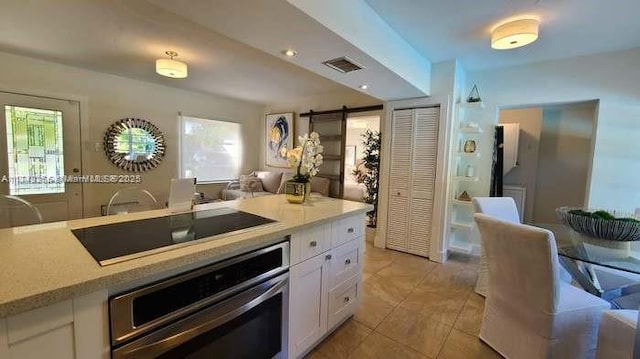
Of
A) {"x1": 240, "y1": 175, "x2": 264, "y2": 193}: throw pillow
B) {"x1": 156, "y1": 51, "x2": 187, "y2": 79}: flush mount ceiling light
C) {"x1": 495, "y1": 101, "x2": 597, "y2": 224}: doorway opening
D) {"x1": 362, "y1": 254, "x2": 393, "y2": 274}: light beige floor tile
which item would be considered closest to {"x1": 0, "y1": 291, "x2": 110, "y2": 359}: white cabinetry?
{"x1": 362, "y1": 254, "x2": 393, "y2": 274}: light beige floor tile

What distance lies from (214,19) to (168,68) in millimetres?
1860

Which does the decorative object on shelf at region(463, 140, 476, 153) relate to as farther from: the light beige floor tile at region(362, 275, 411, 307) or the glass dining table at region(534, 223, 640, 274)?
the light beige floor tile at region(362, 275, 411, 307)

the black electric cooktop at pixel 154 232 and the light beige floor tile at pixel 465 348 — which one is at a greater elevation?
the black electric cooktop at pixel 154 232

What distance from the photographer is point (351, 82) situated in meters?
2.80

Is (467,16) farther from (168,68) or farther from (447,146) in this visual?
(168,68)

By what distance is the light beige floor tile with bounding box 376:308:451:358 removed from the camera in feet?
6.17

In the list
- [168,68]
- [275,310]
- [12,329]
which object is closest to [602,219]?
[275,310]

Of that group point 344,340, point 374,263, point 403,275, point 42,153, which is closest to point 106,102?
point 42,153

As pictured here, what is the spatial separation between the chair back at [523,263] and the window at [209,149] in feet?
16.1

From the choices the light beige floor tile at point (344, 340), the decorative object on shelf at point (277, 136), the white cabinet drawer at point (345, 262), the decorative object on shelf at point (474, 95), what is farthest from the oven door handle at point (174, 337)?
the decorative object on shelf at point (277, 136)

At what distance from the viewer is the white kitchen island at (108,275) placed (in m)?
0.75

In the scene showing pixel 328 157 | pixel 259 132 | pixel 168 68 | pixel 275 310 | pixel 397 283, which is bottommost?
pixel 397 283

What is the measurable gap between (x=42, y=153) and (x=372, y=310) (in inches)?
183

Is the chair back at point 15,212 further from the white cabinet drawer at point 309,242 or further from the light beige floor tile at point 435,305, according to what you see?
the light beige floor tile at point 435,305
